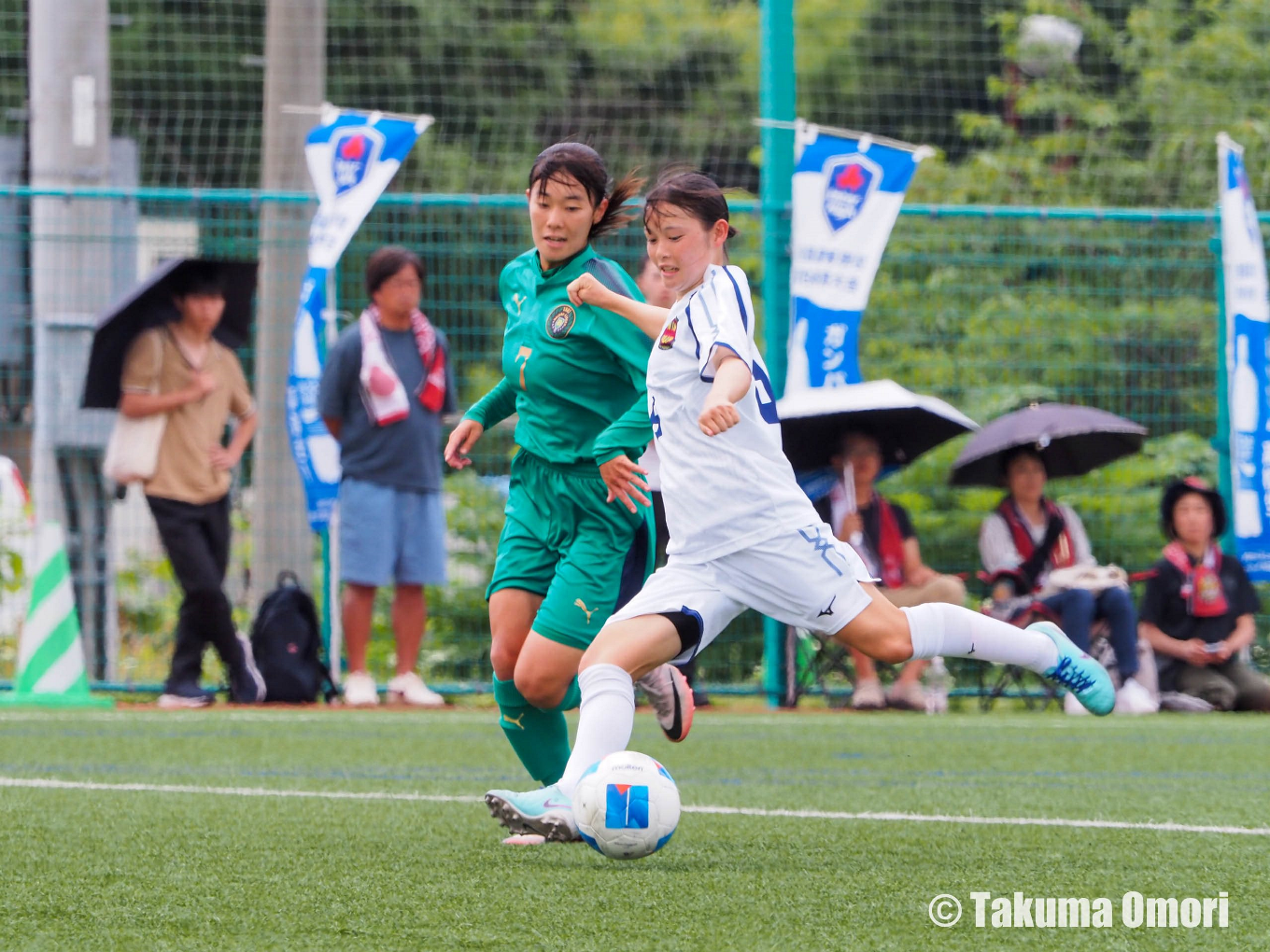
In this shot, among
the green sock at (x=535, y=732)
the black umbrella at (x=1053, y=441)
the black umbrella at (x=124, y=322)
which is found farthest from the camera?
the black umbrella at (x=1053, y=441)

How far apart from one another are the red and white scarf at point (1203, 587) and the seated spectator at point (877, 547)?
4.02 feet

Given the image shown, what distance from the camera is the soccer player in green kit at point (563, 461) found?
15.0 ft

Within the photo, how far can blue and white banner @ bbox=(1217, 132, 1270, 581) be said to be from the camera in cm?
977

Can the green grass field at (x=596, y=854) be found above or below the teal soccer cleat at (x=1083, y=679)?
below

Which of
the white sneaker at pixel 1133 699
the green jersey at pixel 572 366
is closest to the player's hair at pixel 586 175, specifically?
the green jersey at pixel 572 366

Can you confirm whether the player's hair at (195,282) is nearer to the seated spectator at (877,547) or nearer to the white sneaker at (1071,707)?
the seated spectator at (877,547)

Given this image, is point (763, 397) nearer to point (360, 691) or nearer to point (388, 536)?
point (388, 536)

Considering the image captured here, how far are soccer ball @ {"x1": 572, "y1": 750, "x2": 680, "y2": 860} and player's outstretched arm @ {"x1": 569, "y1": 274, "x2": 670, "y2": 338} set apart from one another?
3.63ft

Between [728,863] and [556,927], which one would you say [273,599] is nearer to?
[728,863]

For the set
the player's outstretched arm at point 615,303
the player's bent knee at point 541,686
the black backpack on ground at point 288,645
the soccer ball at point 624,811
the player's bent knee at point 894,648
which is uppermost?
the player's outstretched arm at point 615,303

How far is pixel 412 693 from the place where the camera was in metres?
9.28

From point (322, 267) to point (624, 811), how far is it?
604 cm

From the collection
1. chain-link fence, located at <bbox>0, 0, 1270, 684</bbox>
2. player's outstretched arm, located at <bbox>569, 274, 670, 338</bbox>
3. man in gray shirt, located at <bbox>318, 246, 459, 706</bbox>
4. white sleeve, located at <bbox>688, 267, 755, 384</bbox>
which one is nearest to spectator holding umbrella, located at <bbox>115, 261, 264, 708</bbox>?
man in gray shirt, located at <bbox>318, 246, 459, 706</bbox>

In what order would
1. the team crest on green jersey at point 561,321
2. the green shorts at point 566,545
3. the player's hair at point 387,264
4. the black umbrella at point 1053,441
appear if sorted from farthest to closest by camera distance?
the black umbrella at point 1053,441 < the player's hair at point 387,264 < the team crest on green jersey at point 561,321 < the green shorts at point 566,545
